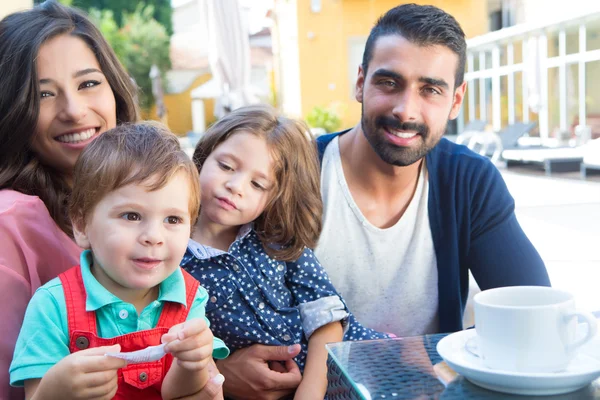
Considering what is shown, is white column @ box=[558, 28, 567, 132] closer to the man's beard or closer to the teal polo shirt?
the man's beard

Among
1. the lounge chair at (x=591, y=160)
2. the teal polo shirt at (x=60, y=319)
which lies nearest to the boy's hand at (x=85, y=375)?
the teal polo shirt at (x=60, y=319)

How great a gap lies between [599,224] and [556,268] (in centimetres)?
227

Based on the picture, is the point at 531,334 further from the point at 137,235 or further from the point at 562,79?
the point at 562,79

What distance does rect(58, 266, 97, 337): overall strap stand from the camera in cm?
152

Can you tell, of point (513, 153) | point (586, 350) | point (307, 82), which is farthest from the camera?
point (307, 82)

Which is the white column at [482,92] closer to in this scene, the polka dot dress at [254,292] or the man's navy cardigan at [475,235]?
Answer: the man's navy cardigan at [475,235]

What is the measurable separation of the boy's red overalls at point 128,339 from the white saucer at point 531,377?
648 millimetres

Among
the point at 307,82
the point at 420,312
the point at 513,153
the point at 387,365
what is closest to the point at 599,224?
the point at 420,312

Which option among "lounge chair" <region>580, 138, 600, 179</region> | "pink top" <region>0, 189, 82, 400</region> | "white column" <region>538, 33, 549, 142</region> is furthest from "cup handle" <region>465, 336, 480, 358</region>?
"white column" <region>538, 33, 549, 142</region>

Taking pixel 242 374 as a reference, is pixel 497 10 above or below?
above

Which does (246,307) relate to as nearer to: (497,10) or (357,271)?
(357,271)

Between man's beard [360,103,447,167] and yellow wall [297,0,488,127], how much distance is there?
19.5m

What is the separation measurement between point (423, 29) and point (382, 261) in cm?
84

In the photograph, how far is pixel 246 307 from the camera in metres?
2.14
